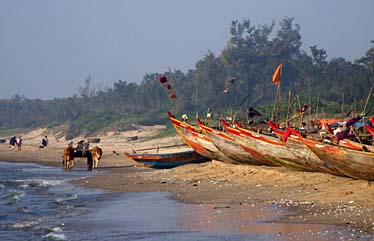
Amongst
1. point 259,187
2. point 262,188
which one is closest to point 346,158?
point 262,188

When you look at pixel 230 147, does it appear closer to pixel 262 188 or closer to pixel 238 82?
pixel 262 188

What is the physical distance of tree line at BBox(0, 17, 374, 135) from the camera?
68875mm

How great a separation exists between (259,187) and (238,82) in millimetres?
55153

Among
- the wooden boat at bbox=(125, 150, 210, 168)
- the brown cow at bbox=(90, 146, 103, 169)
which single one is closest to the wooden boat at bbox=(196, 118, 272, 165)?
the wooden boat at bbox=(125, 150, 210, 168)

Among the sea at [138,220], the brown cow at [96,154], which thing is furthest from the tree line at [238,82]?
the sea at [138,220]

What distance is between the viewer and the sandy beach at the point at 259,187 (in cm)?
1483

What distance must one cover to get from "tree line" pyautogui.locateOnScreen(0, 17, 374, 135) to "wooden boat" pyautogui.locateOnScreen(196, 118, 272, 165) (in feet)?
94.1

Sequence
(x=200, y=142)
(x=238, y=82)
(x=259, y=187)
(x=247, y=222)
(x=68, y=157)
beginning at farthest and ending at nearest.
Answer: (x=238, y=82), (x=68, y=157), (x=200, y=142), (x=259, y=187), (x=247, y=222)

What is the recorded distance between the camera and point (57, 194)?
2486cm

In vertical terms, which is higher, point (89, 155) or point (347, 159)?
point (347, 159)

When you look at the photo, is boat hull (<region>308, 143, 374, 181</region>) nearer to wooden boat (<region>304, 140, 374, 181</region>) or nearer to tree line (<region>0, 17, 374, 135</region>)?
wooden boat (<region>304, 140, 374, 181</region>)

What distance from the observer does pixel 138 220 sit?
16609mm

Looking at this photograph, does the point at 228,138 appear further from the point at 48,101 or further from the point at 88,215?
the point at 48,101

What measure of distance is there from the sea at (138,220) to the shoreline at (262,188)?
1.84 feet
